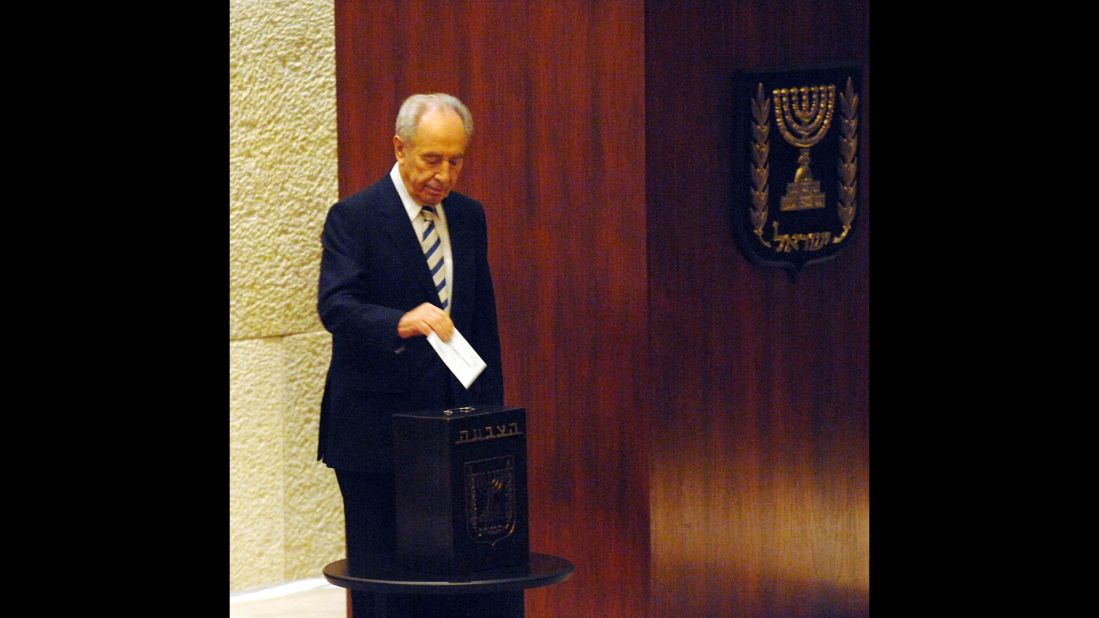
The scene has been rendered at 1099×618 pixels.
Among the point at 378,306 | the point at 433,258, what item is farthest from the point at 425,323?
the point at 433,258

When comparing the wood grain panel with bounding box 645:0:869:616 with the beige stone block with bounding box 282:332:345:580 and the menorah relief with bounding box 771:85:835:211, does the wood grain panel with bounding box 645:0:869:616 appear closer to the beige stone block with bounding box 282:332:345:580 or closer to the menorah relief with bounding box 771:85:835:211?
the menorah relief with bounding box 771:85:835:211

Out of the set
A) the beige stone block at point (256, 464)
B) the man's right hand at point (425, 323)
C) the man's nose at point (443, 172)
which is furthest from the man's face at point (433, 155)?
the beige stone block at point (256, 464)

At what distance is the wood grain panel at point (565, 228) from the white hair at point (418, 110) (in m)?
0.69

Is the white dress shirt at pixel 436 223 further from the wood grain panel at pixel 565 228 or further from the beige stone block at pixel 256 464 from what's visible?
the beige stone block at pixel 256 464

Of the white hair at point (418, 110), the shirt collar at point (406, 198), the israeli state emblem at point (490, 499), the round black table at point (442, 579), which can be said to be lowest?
the round black table at point (442, 579)

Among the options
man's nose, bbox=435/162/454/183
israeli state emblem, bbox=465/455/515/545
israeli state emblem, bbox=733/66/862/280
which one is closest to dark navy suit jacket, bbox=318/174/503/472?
man's nose, bbox=435/162/454/183

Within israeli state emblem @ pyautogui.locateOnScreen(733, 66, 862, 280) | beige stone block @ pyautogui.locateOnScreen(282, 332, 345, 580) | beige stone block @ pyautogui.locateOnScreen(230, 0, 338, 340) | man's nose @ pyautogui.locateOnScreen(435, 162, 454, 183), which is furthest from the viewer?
beige stone block @ pyautogui.locateOnScreen(282, 332, 345, 580)

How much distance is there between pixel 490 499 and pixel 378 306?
1.96ft

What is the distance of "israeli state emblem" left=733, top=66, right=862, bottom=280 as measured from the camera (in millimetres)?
6469

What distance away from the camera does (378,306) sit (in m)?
5.71

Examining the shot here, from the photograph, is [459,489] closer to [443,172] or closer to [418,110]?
[443,172]

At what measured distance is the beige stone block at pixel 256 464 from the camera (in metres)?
7.84

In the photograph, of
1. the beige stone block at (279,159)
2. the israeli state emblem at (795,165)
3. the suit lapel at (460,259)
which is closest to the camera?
the suit lapel at (460,259)

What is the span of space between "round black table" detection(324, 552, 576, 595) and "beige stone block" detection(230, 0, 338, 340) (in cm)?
232
